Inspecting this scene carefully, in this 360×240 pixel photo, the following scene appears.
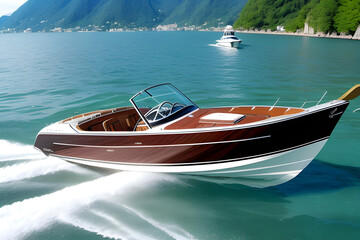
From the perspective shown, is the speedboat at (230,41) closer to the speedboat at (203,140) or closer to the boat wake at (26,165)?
the speedboat at (203,140)

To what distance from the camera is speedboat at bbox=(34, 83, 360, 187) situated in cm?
520

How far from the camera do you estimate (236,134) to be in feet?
17.2

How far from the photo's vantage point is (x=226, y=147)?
17.8 ft

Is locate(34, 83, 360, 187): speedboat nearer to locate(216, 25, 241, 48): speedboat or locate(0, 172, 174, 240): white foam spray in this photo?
locate(0, 172, 174, 240): white foam spray

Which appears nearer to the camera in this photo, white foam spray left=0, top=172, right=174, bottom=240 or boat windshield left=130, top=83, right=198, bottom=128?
white foam spray left=0, top=172, right=174, bottom=240

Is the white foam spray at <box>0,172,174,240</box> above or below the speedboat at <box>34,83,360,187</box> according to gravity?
below

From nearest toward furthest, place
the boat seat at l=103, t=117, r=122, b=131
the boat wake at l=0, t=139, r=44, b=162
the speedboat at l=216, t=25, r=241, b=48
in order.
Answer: the boat seat at l=103, t=117, r=122, b=131 → the boat wake at l=0, t=139, r=44, b=162 → the speedboat at l=216, t=25, r=241, b=48

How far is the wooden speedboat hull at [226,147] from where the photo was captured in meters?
5.17

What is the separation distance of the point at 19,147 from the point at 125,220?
5.04 meters

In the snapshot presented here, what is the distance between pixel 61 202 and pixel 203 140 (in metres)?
3.16

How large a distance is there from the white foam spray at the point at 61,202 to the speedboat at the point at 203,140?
260mm

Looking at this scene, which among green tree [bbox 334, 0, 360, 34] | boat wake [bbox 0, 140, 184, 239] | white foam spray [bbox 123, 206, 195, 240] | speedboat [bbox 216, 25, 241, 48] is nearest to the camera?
white foam spray [bbox 123, 206, 195, 240]

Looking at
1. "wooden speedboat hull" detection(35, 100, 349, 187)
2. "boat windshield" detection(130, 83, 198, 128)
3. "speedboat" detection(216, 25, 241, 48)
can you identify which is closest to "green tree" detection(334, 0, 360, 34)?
"speedboat" detection(216, 25, 241, 48)

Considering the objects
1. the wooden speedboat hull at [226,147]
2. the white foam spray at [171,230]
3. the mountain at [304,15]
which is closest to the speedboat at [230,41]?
the mountain at [304,15]
